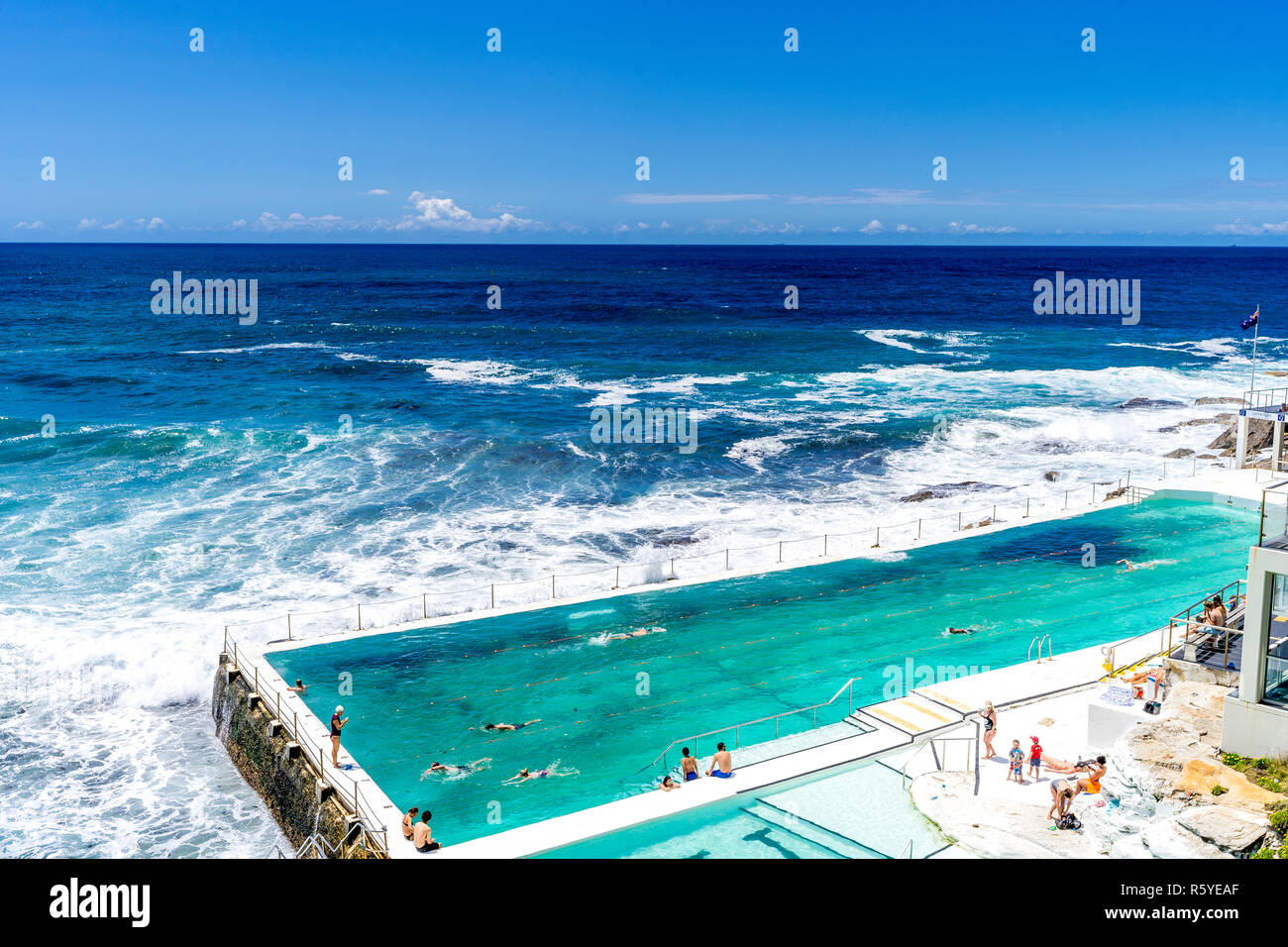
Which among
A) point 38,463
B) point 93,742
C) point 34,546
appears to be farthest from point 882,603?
point 38,463

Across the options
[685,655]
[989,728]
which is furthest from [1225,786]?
[685,655]

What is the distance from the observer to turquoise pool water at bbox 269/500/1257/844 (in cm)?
1981

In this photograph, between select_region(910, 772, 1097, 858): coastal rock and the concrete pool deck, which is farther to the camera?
the concrete pool deck

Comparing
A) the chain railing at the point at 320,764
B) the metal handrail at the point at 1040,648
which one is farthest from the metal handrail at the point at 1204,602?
the chain railing at the point at 320,764

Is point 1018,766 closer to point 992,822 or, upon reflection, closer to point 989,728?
point 989,728

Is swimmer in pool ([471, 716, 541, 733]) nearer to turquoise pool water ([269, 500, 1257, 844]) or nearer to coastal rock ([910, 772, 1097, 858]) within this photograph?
turquoise pool water ([269, 500, 1257, 844])

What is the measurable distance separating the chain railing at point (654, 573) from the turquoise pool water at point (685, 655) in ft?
3.70

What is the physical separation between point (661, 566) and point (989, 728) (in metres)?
14.0

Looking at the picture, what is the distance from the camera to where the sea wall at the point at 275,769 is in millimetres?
17391

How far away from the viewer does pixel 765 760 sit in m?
18.5

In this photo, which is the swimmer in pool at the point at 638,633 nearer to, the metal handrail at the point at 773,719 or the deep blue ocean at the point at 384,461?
the metal handrail at the point at 773,719

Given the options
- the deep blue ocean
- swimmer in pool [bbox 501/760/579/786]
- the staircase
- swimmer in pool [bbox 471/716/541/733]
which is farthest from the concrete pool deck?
swimmer in pool [bbox 471/716/541/733]

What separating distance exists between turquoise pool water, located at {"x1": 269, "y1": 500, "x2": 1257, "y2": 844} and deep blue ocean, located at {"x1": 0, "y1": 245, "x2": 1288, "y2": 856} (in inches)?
146

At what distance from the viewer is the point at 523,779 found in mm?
19141
